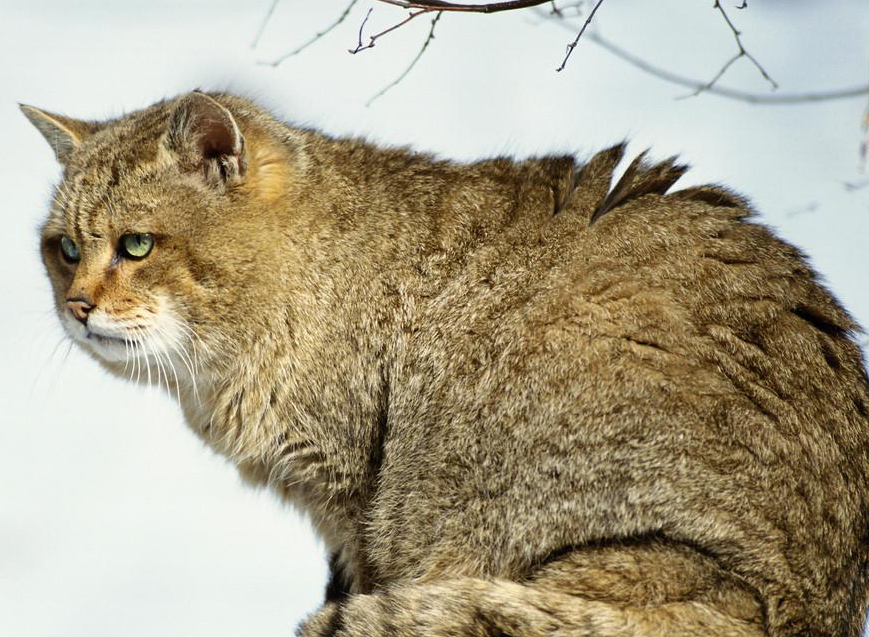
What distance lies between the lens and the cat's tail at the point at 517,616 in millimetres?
3822

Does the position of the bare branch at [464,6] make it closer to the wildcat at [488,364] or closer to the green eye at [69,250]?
the wildcat at [488,364]

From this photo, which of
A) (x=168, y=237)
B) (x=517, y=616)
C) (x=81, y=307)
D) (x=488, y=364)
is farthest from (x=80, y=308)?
(x=517, y=616)

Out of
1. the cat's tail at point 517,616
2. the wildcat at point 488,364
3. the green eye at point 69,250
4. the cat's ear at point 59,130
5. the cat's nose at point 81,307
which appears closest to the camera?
the cat's tail at point 517,616

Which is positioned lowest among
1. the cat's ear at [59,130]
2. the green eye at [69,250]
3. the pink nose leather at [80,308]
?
the pink nose leather at [80,308]

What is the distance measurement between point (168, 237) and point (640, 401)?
2.09 metres

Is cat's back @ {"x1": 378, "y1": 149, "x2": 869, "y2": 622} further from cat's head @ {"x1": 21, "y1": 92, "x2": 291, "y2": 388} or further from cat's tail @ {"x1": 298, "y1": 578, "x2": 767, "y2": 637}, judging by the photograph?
cat's head @ {"x1": 21, "y1": 92, "x2": 291, "y2": 388}

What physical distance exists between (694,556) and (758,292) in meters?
1.05

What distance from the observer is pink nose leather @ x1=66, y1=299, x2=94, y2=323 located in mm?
4656

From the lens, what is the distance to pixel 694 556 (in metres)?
3.97

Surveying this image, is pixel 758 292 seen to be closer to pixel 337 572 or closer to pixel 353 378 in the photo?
pixel 353 378

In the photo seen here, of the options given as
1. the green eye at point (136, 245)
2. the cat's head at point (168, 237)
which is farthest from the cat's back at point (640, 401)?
the green eye at point (136, 245)

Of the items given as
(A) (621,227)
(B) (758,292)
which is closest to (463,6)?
(A) (621,227)

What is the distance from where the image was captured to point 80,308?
4.66 metres

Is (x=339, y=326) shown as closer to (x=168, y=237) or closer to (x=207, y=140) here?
(x=168, y=237)
